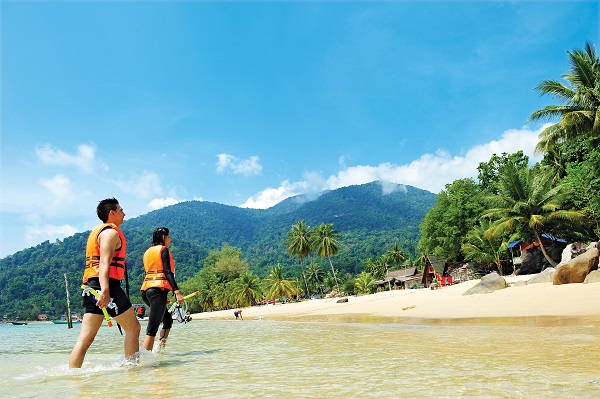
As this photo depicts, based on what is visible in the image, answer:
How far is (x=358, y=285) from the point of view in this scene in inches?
2825

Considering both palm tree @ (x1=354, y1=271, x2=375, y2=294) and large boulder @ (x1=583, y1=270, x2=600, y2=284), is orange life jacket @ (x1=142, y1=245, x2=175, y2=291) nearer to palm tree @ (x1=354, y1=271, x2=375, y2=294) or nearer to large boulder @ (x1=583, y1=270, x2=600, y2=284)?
large boulder @ (x1=583, y1=270, x2=600, y2=284)

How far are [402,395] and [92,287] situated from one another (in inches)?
143

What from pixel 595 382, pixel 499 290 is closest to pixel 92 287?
pixel 595 382

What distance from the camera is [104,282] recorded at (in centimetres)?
463

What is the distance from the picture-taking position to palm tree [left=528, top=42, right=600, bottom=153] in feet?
70.9

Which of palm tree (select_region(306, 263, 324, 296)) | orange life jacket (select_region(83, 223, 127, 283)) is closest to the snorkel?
orange life jacket (select_region(83, 223, 127, 283))

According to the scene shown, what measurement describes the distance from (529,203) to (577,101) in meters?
11.1

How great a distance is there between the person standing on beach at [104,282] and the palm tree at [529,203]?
105ft

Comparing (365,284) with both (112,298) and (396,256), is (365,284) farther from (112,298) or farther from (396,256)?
(112,298)

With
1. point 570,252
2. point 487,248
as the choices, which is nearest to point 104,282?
point 570,252

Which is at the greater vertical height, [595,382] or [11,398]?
[11,398]

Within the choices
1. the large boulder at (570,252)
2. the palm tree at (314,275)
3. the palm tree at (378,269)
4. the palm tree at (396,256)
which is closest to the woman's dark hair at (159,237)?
the large boulder at (570,252)

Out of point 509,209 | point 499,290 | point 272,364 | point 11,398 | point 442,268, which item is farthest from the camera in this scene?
point 442,268

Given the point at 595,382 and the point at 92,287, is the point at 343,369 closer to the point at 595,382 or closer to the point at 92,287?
the point at 595,382
